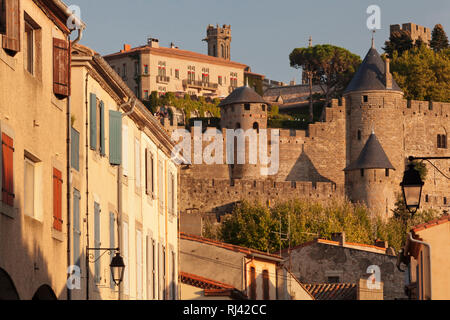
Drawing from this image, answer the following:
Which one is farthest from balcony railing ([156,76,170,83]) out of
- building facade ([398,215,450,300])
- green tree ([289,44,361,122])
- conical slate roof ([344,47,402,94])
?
building facade ([398,215,450,300])

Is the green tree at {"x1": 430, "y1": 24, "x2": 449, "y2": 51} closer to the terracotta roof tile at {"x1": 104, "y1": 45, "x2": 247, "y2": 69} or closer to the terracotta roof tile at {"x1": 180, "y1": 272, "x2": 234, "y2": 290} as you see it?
the terracotta roof tile at {"x1": 104, "y1": 45, "x2": 247, "y2": 69}

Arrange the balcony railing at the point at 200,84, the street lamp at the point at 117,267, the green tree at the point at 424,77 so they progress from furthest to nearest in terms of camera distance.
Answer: the balcony railing at the point at 200,84 → the green tree at the point at 424,77 → the street lamp at the point at 117,267

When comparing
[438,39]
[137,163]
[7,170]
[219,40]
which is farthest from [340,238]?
[219,40]

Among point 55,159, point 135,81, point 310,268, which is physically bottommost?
point 310,268

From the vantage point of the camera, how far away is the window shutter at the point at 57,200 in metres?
18.7

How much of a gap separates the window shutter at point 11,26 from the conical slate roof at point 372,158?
66.1m

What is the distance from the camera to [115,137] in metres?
23.3

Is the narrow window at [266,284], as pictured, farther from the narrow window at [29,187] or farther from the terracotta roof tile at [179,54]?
the terracotta roof tile at [179,54]

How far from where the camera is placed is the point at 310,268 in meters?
48.9

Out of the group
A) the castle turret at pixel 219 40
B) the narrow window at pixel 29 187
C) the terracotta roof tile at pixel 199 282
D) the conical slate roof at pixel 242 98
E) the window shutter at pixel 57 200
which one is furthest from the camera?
the castle turret at pixel 219 40

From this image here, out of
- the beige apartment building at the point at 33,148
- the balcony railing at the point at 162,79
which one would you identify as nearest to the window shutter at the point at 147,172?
the beige apartment building at the point at 33,148
